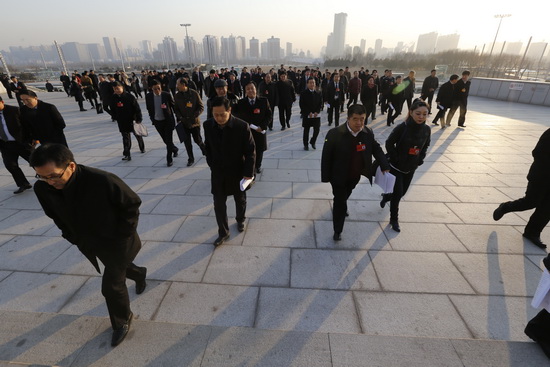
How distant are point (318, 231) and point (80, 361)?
2.96 metres

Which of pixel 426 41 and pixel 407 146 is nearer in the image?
pixel 407 146

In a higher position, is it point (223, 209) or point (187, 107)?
Result: point (187, 107)

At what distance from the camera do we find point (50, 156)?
69.0 inches

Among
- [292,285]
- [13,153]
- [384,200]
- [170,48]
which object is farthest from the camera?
[170,48]

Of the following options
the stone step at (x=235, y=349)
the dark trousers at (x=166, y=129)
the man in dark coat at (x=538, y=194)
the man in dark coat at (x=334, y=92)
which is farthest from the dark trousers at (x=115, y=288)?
the man in dark coat at (x=334, y=92)

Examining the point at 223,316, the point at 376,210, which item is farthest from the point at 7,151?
the point at 376,210

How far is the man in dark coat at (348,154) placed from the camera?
325 centimetres

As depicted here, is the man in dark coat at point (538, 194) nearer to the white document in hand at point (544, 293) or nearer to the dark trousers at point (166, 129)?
the white document in hand at point (544, 293)

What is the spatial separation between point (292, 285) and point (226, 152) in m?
1.74

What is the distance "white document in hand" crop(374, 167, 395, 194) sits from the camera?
11.4ft

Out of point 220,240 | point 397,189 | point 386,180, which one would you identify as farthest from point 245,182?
point 397,189

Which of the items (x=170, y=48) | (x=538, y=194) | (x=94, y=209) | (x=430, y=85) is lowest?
(x=538, y=194)

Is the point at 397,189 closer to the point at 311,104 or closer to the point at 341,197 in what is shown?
the point at 341,197

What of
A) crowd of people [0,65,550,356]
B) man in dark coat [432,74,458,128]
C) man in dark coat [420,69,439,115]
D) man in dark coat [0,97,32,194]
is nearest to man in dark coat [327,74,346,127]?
crowd of people [0,65,550,356]
